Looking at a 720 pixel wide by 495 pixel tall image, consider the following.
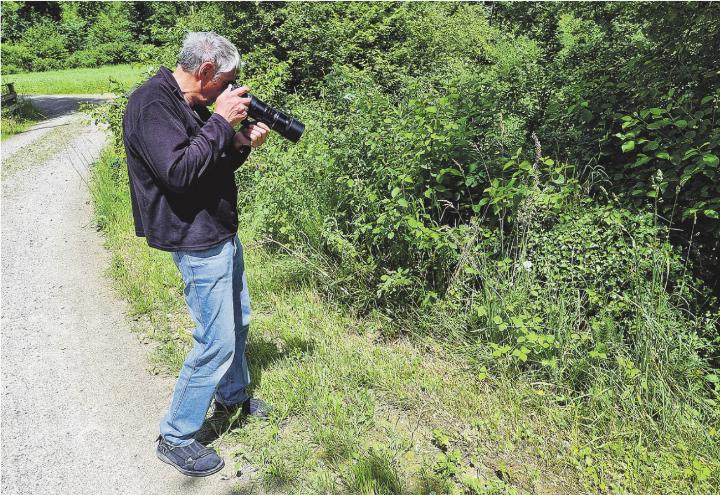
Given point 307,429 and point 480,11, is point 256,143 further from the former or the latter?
point 480,11

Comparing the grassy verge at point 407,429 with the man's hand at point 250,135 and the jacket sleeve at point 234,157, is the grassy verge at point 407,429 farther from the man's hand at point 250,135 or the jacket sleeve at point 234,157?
the man's hand at point 250,135

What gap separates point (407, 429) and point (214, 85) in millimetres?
2205

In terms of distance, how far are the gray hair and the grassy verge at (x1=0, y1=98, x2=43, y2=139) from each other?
12.6 meters

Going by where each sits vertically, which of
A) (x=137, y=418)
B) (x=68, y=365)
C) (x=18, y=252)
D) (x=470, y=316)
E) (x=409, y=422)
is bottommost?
(x=18, y=252)

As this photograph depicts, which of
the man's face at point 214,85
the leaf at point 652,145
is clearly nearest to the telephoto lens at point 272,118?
the man's face at point 214,85

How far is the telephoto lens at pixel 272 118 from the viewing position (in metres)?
2.87

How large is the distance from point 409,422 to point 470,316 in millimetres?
927

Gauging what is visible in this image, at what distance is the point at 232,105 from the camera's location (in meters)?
2.65

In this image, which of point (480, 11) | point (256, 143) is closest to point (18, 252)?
point (256, 143)

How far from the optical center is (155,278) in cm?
512

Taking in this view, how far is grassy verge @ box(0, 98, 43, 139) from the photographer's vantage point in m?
13.2

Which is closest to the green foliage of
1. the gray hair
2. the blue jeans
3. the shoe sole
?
the shoe sole

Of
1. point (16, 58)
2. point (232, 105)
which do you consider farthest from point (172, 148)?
point (16, 58)

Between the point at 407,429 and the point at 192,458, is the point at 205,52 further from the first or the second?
the point at 407,429
